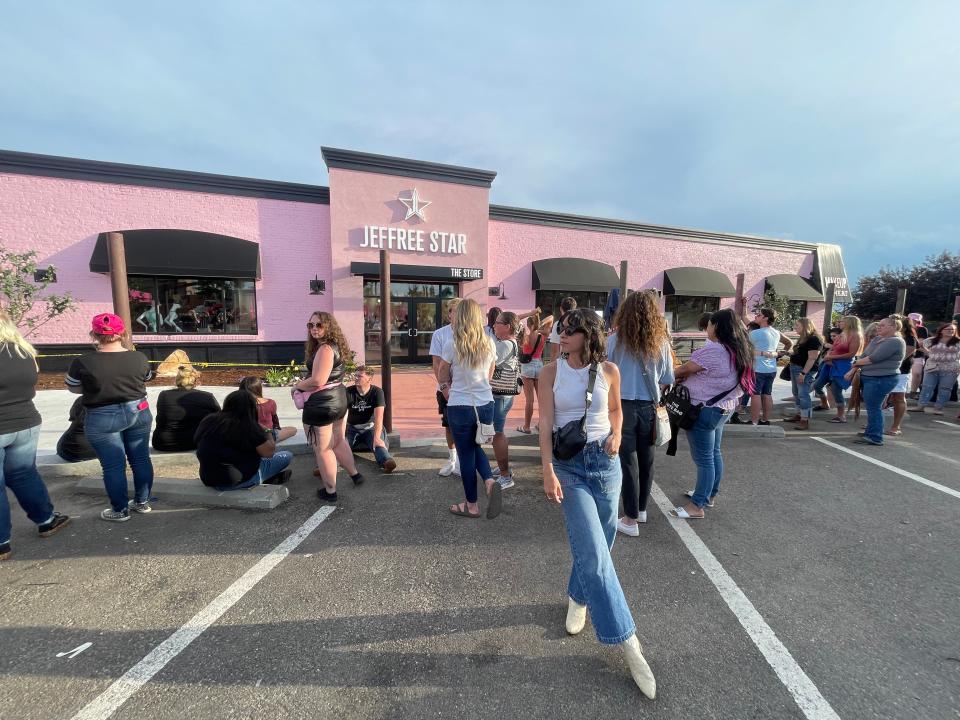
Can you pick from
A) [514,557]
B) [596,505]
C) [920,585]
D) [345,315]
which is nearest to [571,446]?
[596,505]

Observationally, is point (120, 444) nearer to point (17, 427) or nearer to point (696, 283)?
point (17, 427)

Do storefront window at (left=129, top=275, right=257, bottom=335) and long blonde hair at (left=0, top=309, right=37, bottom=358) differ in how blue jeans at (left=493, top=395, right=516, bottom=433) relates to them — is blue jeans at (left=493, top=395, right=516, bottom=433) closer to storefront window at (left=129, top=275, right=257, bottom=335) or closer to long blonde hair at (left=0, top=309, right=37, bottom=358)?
long blonde hair at (left=0, top=309, right=37, bottom=358)

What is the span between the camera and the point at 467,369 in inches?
136

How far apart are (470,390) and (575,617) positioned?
174 cm

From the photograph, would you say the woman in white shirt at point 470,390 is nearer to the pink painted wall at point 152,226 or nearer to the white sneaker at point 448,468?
the white sneaker at point 448,468

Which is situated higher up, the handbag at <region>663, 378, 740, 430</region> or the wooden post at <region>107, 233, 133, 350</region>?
the wooden post at <region>107, 233, 133, 350</region>

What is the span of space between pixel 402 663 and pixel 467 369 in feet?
6.54

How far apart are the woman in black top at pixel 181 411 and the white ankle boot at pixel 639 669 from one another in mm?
4405

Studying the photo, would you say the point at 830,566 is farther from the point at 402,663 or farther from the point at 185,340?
the point at 185,340

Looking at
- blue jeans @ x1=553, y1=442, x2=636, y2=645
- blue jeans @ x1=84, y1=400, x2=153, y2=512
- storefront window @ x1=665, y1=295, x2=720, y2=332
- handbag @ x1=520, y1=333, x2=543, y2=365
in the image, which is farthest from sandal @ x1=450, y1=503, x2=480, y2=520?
storefront window @ x1=665, y1=295, x2=720, y2=332

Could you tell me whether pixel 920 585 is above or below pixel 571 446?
below

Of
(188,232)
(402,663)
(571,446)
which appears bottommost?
(402,663)

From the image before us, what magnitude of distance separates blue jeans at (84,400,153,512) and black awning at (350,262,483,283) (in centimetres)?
858

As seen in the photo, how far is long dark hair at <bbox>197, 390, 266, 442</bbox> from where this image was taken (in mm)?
3668
